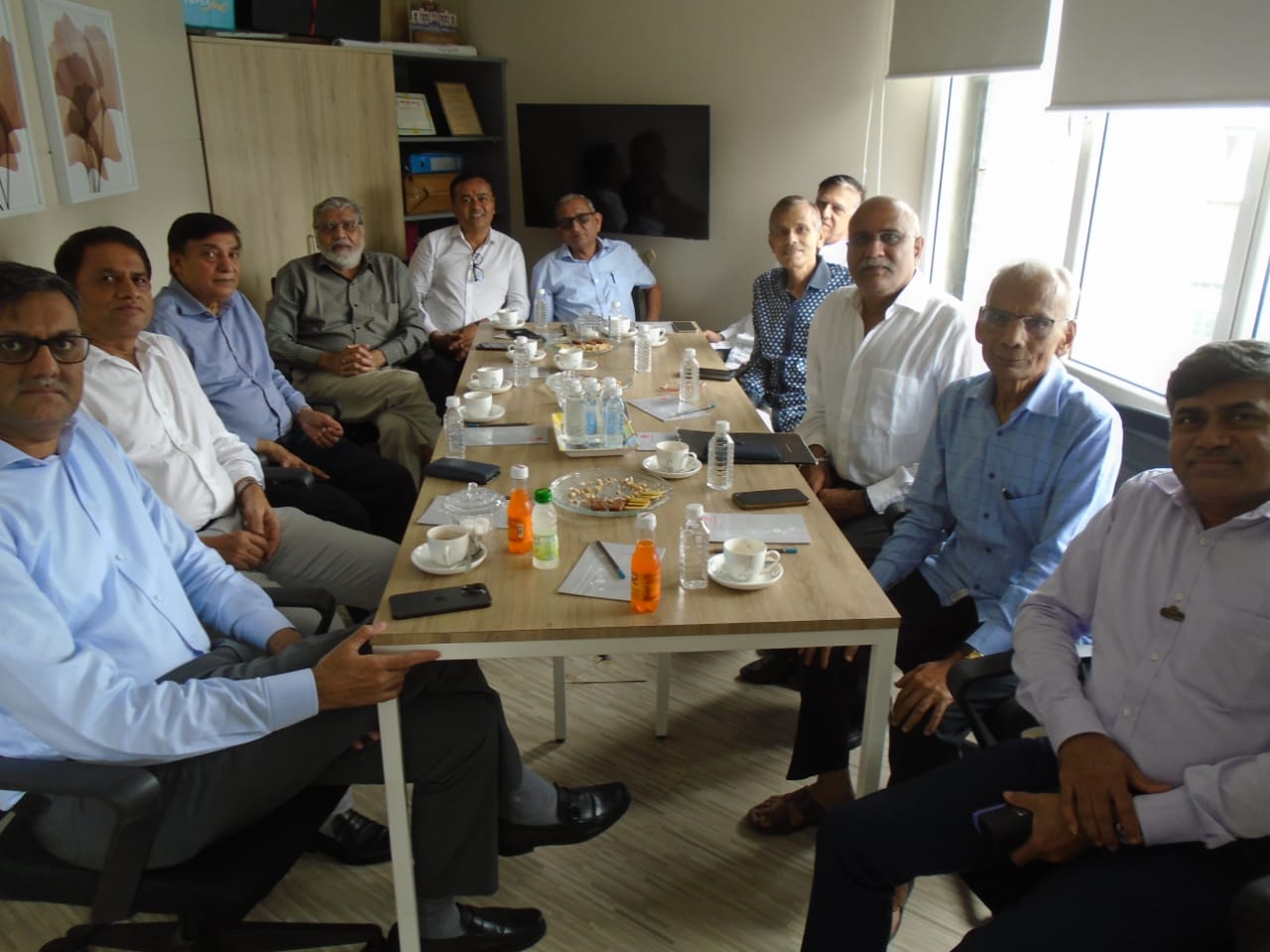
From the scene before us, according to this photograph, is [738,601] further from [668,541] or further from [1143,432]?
[1143,432]

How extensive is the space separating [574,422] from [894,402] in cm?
89

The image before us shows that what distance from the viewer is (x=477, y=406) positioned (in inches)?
98.0

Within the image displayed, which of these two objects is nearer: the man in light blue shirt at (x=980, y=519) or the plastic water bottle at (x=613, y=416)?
the man in light blue shirt at (x=980, y=519)

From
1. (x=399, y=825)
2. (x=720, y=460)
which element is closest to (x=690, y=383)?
(x=720, y=460)

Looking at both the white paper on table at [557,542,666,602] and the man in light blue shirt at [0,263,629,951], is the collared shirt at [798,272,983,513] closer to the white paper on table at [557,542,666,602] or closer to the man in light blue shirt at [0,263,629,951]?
the white paper on table at [557,542,666,602]

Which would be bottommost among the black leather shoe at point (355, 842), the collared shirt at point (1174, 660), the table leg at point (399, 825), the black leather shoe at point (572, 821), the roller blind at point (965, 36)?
the black leather shoe at point (355, 842)

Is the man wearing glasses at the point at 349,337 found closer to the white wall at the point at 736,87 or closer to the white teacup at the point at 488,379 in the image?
the white teacup at the point at 488,379

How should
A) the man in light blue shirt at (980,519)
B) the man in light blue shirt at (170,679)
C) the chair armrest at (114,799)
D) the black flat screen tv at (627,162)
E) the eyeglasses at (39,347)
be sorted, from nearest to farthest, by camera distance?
the chair armrest at (114,799)
the man in light blue shirt at (170,679)
the eyeglasses at (39,347)
the man in light blue shirt at (980,519)
the black flat screen tv at (627,162)

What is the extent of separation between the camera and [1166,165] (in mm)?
2680

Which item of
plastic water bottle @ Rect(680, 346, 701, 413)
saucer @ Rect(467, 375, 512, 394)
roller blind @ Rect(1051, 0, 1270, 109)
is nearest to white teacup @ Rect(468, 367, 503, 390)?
saucer @ Rect(467, 375, 512, 394)

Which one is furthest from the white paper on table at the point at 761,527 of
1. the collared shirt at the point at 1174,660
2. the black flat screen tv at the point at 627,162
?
the black flat screen tv at the point at 627,162

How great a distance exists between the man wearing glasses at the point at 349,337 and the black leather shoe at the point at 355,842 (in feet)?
5.85

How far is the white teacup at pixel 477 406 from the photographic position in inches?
97.6

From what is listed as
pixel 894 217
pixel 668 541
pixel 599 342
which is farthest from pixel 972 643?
pixel 599 342
